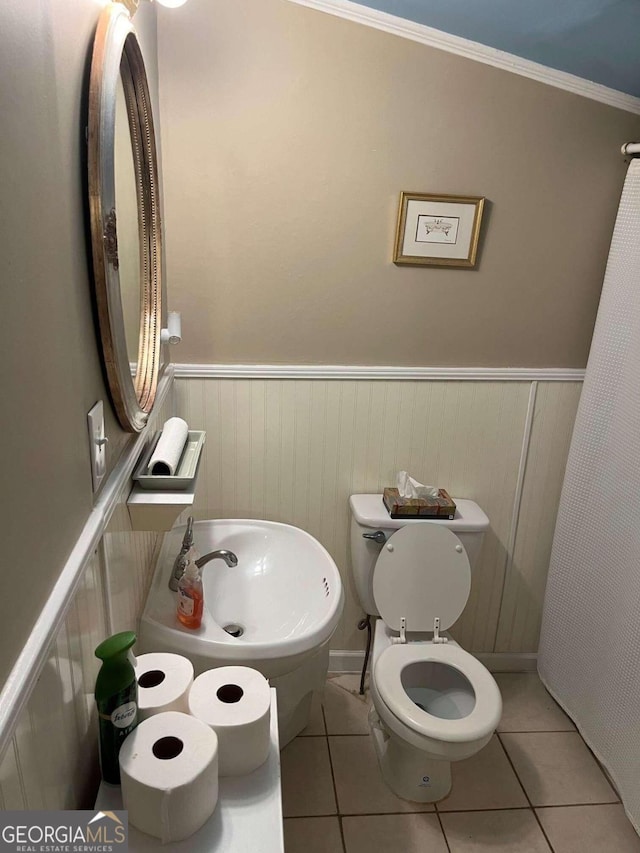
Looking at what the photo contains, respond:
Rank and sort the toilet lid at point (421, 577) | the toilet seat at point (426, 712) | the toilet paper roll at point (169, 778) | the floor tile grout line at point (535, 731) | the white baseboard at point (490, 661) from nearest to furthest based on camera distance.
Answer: the toilet paper roll at point (169, 778) → the toilet seat at point (426, 712) → the toilet lid at point (421, 577) → the floor tile grout line at point (535, 731) → the white baseboard at point (490, 661)

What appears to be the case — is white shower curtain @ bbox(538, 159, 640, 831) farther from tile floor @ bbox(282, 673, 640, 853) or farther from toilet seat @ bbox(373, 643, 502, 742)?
toilet seat @ bbox(373, 643, 502, 742)

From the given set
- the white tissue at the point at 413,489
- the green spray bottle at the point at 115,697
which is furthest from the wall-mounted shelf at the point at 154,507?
the white tissue at the point at 413,489

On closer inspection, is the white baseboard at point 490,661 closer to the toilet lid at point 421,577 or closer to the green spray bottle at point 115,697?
the toilet lid at point 421,577

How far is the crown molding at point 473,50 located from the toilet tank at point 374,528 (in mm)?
1352

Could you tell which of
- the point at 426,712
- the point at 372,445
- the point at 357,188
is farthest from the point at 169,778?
the point at 357,188

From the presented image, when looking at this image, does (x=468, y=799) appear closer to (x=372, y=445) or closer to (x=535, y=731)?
(x=535, y=731)

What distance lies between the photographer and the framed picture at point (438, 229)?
1.87 m

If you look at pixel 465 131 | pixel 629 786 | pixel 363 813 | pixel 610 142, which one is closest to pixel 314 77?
pixel 465 131

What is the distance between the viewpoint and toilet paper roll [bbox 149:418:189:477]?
4.34 ft

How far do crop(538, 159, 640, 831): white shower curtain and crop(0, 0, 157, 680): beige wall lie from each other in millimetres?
1574

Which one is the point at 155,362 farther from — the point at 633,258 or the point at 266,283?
the point at 633,258

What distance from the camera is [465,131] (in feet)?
6.03

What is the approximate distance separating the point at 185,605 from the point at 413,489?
37.5 inches

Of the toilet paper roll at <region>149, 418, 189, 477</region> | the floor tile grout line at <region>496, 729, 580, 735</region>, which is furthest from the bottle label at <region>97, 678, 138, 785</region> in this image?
the floor tile grout line at <region>496, 729, 580, 735</region>
